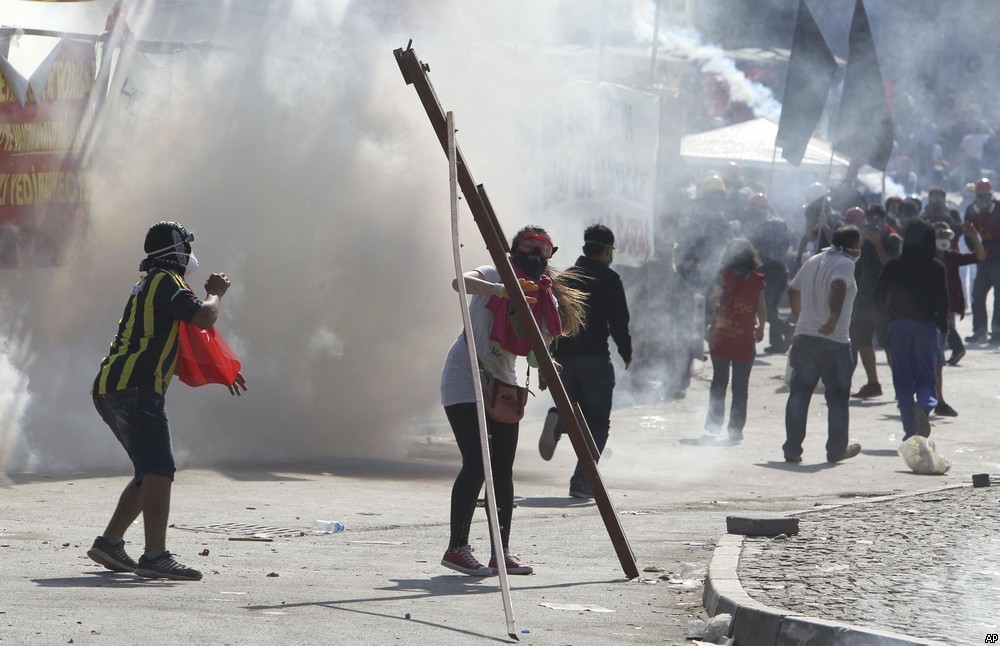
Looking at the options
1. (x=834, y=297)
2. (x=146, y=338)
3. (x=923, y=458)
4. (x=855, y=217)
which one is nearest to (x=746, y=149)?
(x=855, y=217)

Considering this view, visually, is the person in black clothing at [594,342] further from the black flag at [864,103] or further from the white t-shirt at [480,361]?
the black flag at [864,103]

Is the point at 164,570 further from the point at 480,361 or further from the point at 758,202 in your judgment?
the point at 758,202

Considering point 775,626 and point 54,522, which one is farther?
point 54,522

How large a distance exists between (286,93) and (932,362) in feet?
16.7

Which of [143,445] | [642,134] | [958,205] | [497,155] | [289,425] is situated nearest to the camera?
[143,445]

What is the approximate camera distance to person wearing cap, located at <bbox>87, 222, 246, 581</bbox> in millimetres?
5699

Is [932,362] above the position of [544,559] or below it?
above

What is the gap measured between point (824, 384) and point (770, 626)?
607 cm

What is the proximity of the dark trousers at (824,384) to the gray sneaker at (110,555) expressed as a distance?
19.8 ft

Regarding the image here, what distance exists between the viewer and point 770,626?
4812 millimetres

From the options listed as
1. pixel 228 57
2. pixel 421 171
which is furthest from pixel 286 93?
pixel 421 171

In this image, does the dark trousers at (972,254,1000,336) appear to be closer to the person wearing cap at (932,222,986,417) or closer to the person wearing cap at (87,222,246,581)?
the person wearing cap at (932,222,986,417)

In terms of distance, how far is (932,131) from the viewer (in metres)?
27.4

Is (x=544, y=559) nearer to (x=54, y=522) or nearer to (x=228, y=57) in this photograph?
(x=54, y=522)
